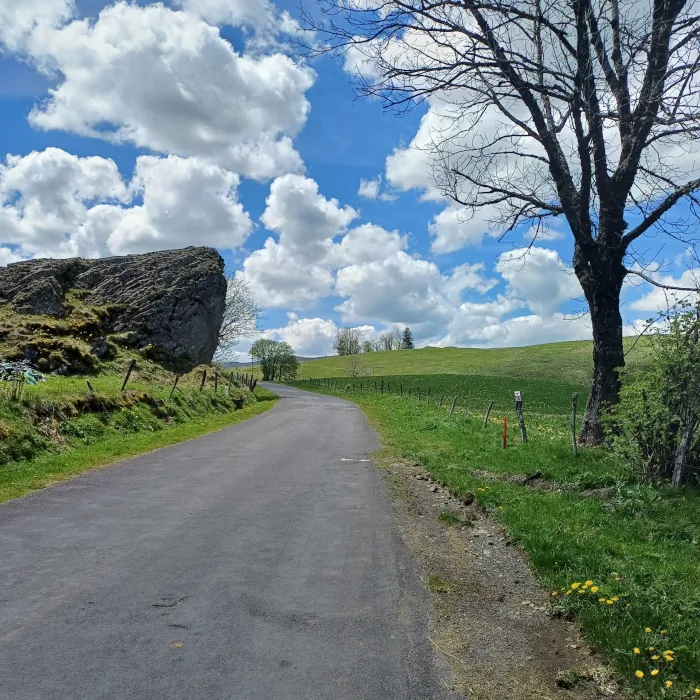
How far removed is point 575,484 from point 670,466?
1496 mm

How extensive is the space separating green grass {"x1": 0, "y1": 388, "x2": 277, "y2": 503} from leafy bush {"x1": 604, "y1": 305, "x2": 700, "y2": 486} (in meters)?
9.95

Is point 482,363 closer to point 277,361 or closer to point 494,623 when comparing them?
point 277,361

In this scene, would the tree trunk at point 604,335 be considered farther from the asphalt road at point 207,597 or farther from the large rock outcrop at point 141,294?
the large rock outcrop at point 141,294

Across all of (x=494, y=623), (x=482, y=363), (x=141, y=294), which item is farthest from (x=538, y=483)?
(x=482, y=363)

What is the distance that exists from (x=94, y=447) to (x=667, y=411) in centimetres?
1202

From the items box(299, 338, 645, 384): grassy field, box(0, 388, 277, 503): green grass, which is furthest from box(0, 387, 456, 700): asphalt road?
box(299, 338, 645, 384): grassy field

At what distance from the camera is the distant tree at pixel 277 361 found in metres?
110

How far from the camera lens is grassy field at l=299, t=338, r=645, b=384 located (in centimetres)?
7762

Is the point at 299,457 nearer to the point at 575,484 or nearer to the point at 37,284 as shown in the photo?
the point at 575,484

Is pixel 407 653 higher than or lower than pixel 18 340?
lower

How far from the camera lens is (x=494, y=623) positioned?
15.6ft

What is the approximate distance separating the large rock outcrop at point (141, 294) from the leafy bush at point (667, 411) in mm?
26012

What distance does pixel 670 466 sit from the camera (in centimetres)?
902

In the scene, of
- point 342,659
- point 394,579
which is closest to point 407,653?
point 342,659
